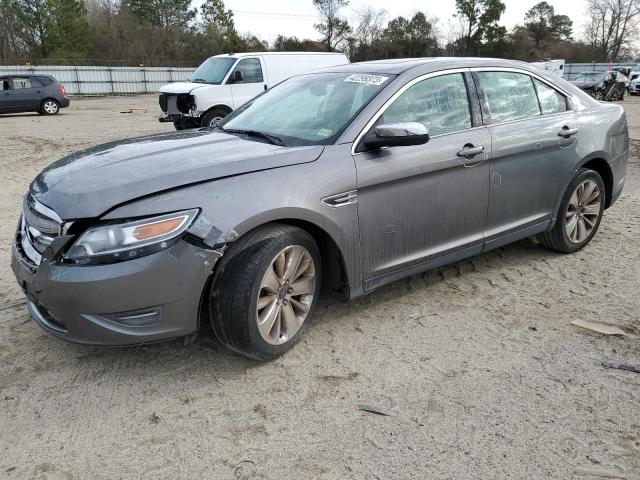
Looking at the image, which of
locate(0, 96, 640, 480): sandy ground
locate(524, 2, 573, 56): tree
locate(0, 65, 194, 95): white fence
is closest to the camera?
locate(0, 96, 640, 480): sandy ground

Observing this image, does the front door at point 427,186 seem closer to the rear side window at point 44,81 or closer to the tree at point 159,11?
the rear side window at point 44,81

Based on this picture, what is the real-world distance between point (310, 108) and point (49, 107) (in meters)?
20.8

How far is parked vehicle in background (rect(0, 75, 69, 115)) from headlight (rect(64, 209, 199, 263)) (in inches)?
824

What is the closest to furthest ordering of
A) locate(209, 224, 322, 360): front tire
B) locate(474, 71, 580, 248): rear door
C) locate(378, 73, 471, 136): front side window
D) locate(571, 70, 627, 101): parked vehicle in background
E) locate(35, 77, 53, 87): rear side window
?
locate(209, 224, 322, 360): front tire < locate(378, 73, 471, 136): front side window < locate(474, 71, 580, 248): rear door < locate(35, 77, 53, 87): rear side window < locate(571, 70, 627, 101): parked vehicle in background

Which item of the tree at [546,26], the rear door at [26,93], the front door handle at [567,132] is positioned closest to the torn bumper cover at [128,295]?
the front door handle at [567,132]

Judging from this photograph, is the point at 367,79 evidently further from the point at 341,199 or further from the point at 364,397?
the point at 364,397

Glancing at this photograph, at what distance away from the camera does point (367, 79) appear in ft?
12.3

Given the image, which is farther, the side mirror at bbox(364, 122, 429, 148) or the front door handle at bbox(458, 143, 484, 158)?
the front door handle at bbox(458, 143, 484, 158)

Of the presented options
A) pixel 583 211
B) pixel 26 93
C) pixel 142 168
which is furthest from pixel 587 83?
pixel 142 168

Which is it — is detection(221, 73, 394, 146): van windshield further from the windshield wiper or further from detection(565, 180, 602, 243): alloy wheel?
detection(565, 180, 602, 243): alloy wheel

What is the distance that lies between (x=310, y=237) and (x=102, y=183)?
1.13 m

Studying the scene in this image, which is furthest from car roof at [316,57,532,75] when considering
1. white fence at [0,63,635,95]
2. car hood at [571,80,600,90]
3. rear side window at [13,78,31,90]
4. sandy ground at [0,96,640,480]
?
white fence at [0,63,635,95]

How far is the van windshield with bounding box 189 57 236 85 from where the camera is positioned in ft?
42.2

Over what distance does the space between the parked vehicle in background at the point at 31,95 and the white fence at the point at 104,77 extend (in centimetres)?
1434
